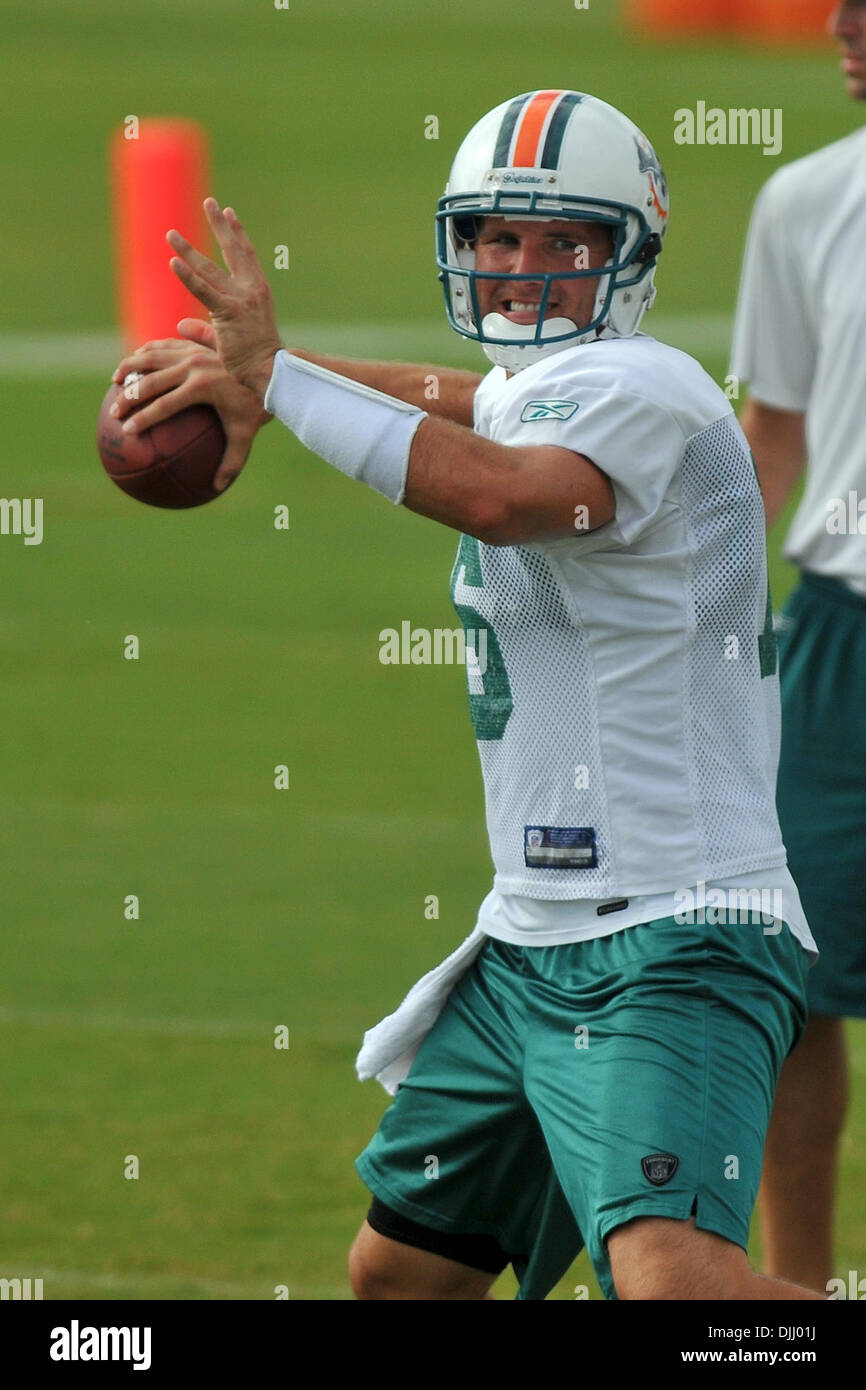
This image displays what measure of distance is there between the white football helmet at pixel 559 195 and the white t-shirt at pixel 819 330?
3.81ft

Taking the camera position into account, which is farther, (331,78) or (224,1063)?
(331,78)

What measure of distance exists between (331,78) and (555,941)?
2715 cm

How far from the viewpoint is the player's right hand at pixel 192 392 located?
4.06 metres

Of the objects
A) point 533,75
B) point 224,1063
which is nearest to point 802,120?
point 533,75

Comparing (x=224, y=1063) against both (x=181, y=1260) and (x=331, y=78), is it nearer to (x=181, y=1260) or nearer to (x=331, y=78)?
(x=181, y=1260)

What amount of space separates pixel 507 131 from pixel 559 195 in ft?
0.56

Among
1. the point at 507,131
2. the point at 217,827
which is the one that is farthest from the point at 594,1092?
the point at 217,827

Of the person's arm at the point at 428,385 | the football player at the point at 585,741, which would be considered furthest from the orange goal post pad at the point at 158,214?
the football player at the point at 585,741

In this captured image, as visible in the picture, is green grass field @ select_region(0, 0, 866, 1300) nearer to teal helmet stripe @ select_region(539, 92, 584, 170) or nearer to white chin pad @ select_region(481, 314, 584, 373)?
white chin pad @ select_region(481, 314, 584, 373)

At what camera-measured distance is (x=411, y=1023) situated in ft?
13.5

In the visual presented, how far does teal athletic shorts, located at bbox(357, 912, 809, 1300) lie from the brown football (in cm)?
95

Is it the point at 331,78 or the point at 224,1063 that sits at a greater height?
the point at 331,78

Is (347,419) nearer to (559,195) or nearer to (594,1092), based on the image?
(559,195)

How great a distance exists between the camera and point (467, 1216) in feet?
13.3
